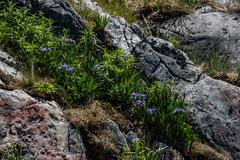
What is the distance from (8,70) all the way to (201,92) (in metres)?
2.98

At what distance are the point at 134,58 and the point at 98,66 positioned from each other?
95 centimetres

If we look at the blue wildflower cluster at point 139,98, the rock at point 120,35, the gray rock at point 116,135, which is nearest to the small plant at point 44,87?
the gray rock at point 116,135

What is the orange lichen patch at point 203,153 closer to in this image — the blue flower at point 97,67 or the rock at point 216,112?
the rock at point 216,112

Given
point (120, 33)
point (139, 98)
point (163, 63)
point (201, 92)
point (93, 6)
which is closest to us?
point (139, 98)

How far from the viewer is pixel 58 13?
8203mm


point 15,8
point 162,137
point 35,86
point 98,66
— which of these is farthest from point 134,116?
point 15,8

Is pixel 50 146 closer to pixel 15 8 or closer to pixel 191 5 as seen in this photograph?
pixel 15 8

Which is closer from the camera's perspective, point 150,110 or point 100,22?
point 150,110

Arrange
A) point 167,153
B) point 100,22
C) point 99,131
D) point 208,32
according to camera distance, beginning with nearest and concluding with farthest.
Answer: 1. point 99,131
2. point 167,153
3. point 100,22
4. point 208,32

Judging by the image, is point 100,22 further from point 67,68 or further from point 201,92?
point 201,92

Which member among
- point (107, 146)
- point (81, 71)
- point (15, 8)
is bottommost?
point (107, 146)

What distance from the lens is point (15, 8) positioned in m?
7.55

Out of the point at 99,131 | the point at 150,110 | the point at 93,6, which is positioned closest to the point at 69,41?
the point at 150,110

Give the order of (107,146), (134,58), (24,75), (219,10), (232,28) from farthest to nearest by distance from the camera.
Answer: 1. (219,10)
2. (232,28)
3. (134,58)
4. (24,75)
5. (107,146)
